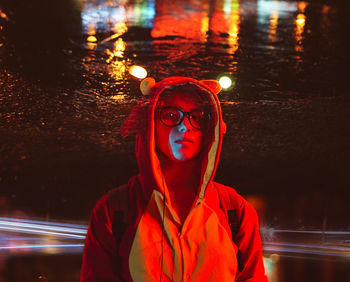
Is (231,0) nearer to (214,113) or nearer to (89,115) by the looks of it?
(89,115)

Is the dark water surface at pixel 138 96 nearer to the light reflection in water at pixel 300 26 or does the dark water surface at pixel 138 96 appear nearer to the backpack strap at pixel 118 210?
the light reflection in water at pixel 300 26

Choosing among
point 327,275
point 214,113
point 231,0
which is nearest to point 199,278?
point 214,113

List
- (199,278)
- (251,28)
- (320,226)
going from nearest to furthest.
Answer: (199,278), (320,226), (251,28)

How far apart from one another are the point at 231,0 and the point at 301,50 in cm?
161

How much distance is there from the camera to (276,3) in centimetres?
402

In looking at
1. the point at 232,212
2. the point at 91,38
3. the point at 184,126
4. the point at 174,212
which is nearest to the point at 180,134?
the point at 184,126

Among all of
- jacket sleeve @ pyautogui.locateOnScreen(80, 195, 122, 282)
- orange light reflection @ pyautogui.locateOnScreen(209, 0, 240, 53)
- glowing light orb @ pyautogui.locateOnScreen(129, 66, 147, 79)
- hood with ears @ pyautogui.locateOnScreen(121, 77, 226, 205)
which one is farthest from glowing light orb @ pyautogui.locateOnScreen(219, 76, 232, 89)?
jacket sleeve @ pyautogui.locateOnScreen(80, 195, 122, 282)

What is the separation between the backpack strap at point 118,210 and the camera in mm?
1646

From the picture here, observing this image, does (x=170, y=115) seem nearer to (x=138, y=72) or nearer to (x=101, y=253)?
(x=101, y=253)

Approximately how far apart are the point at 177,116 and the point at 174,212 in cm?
42

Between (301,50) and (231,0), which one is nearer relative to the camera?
(301,50)

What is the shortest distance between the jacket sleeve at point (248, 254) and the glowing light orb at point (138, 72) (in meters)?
1.15

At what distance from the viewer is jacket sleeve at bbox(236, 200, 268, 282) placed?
169cm

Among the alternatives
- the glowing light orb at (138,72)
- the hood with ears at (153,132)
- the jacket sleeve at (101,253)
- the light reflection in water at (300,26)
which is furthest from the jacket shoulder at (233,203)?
the light reflection in water at (300,26)
